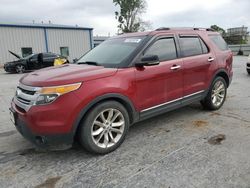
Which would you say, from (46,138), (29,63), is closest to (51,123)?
(46,138)

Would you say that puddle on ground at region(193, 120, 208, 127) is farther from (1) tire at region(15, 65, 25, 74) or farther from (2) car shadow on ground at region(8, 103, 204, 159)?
(1) tire at region(15, 65, 25, 74)

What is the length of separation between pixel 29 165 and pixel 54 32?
82.5ft

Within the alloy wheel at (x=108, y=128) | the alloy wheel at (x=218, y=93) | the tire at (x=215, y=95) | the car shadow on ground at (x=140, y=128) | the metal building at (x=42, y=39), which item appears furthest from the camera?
the metal building at (x=42, y=39)

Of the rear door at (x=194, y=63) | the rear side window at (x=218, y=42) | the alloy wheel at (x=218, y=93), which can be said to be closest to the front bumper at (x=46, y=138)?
the rear door at (x=194, y=63)

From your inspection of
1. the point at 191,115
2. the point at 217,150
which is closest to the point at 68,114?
the point at 217,150

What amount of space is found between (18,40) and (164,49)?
23685 mm

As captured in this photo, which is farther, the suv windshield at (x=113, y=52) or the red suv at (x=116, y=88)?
the suv windshield at (x=113, y=52)

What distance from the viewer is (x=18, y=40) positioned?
24.4m

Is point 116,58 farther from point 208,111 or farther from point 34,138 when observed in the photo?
point 208,111

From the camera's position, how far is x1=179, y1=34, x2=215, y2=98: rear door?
4.39 meters

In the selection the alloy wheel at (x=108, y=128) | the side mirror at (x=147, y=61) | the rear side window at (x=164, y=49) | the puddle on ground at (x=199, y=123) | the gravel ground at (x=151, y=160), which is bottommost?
the gravel ground at (x=151, y=160)

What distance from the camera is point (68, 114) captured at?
297 cm

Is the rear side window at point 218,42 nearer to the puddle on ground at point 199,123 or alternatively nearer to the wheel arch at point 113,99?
the puddle on ground at point 199,123

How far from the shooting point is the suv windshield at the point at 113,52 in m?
3.77
